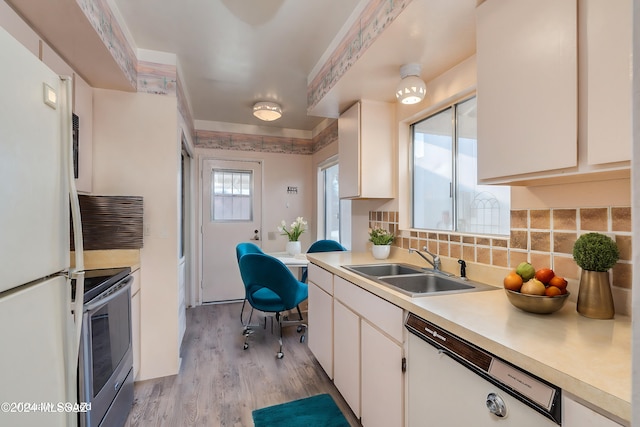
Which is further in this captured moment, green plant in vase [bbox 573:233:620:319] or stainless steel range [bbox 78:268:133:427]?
stainless steel range [bbox 78:268:133:427]

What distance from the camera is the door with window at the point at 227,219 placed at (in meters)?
4.18

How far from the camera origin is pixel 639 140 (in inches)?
12.9

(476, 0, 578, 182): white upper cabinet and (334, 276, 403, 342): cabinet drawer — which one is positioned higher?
(476, 0, 578, 182): white upper cabinet

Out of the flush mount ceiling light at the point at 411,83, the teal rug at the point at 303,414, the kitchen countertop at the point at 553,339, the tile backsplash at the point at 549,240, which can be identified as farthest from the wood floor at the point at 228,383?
the flush mount ceiling light at the point at 411,83

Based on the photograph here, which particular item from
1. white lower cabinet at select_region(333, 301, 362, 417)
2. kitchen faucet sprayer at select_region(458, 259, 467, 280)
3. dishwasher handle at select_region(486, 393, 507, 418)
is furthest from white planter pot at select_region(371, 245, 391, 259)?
dishwasher handle at select_region(486, 393, 507, 418)

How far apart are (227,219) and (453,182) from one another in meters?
3.20

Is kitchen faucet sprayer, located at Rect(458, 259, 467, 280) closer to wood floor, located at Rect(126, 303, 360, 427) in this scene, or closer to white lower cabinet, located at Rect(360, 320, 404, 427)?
white lower cabinet, located at Rect(360, 320, 404, 427)

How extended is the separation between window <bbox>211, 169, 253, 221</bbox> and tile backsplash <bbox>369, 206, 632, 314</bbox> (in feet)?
10.3

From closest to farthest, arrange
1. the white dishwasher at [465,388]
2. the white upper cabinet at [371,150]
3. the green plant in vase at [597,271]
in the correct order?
the white dishwasher at [465,388]
the green plant in vase at [597,271]
the white upper cabinet at [371,150]

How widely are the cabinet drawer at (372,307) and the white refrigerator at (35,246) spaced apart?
116 centimetres

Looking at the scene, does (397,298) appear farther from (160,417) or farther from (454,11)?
(160,417)

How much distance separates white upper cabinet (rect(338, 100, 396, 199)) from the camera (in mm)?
2398

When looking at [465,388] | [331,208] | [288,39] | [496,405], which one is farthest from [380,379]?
[331,208]

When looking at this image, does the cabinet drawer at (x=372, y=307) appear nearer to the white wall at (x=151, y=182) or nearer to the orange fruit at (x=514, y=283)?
the orange fruit at (x=514, y=283)
